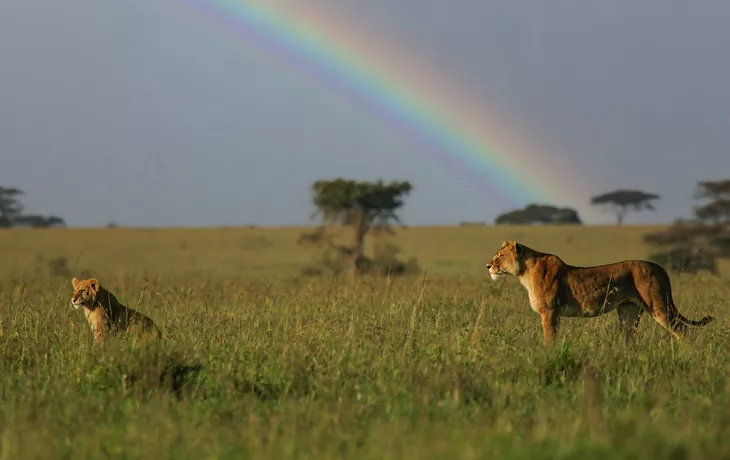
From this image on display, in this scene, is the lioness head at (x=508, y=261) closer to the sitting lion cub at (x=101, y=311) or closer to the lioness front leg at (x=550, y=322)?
the lioness front leg at (x=550, y=322)

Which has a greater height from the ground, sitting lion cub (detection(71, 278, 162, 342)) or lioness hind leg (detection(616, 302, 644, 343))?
lioness hind leg (detection(616, 302, 644, 343))

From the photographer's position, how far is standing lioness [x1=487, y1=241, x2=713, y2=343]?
33.9 feet

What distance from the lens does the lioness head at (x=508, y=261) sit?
10867mm

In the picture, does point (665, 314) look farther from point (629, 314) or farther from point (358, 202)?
point (358, 202)

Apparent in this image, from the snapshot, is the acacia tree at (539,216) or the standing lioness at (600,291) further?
the acacia tree at (539,216)

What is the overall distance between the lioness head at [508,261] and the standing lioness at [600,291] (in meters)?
0.01

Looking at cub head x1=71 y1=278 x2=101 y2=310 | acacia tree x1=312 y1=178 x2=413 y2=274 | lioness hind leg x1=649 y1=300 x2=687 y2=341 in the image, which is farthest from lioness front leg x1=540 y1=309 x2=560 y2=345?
acacia tree x1=312 y1=178 x2=413 y2=274

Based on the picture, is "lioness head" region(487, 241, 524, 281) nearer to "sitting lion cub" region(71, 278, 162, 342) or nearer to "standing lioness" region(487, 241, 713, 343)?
"standing lioness" region(487, 241, 713, 343)

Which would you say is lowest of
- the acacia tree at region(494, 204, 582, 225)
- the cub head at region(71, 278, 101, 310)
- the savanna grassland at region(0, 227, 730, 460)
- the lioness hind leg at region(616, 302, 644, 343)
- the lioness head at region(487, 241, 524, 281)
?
the savanna grassland at region(0, 227, 730, 460)

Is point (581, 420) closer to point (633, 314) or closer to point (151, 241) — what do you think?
point (633, 314)

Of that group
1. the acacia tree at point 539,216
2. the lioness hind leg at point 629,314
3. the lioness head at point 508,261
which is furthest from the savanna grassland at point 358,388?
the acacia tree at point 539,216

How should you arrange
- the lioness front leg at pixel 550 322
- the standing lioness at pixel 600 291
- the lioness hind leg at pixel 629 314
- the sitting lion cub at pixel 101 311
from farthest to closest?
the lioness hind leg at pixel 629 314 → the standing lioness at pixel 600 291 → the lioness front leg at pixel 550 322 → the sitting lion cub at pixel 101 311

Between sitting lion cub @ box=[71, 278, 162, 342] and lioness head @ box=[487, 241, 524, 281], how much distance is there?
13.4ft

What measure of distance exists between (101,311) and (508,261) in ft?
14.8
